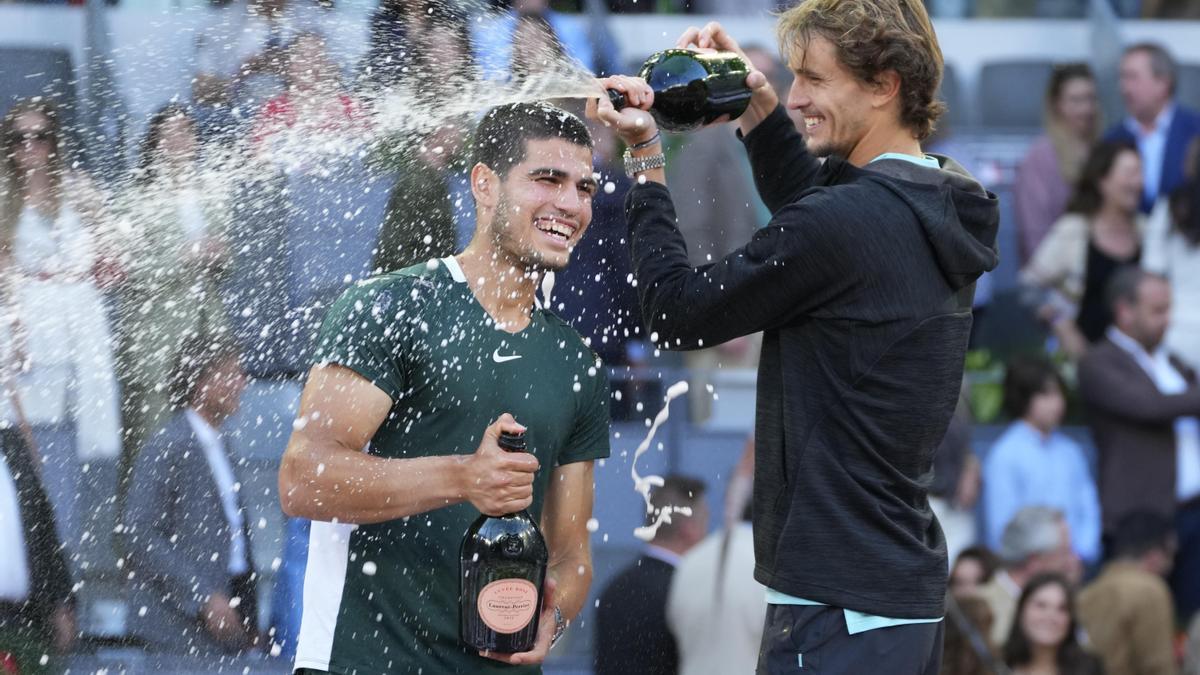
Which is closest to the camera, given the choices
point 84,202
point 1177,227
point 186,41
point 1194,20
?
point 84,202

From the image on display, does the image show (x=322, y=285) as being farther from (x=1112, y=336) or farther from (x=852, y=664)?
(x=1112, y=336)

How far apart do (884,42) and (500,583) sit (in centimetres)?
132

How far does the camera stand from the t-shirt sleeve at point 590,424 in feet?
12.9

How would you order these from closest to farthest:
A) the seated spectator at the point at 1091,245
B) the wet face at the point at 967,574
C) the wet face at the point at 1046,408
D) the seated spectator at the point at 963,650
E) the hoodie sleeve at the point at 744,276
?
1. the hoodie sleeve at the point at 744,276
2. the seated spectator at the point at 963,650
3. the wet face at the point at 967,574
4. the wet face at the point at 1046,408
5. the seated spectator at the point at 1091,245

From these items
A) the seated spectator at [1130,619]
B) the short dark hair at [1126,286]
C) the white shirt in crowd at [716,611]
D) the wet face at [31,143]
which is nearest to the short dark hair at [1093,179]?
the short dark hair at [1126,286]

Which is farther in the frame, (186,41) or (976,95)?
(976,95)

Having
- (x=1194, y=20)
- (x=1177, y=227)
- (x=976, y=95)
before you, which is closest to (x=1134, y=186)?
(x=1177, y=227)

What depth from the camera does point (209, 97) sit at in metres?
6.08

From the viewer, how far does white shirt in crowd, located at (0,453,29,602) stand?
5.46 metres

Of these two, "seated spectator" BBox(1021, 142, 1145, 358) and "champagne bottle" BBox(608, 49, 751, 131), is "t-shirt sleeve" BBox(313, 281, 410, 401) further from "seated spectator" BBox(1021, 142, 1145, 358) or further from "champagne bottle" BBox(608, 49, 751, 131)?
"seated spectator" BBox(1021, 142, 1145, 358)

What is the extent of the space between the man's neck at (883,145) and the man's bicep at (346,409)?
1.08m

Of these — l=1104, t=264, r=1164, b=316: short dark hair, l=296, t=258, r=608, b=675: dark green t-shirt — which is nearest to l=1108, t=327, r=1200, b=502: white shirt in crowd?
l=1104, t=264, r=1164, b=316: short dark hair

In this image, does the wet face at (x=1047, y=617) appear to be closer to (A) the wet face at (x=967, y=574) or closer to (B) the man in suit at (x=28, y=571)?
(A) the wet face at (x=967, y=574)

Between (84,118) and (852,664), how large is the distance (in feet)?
12.7
